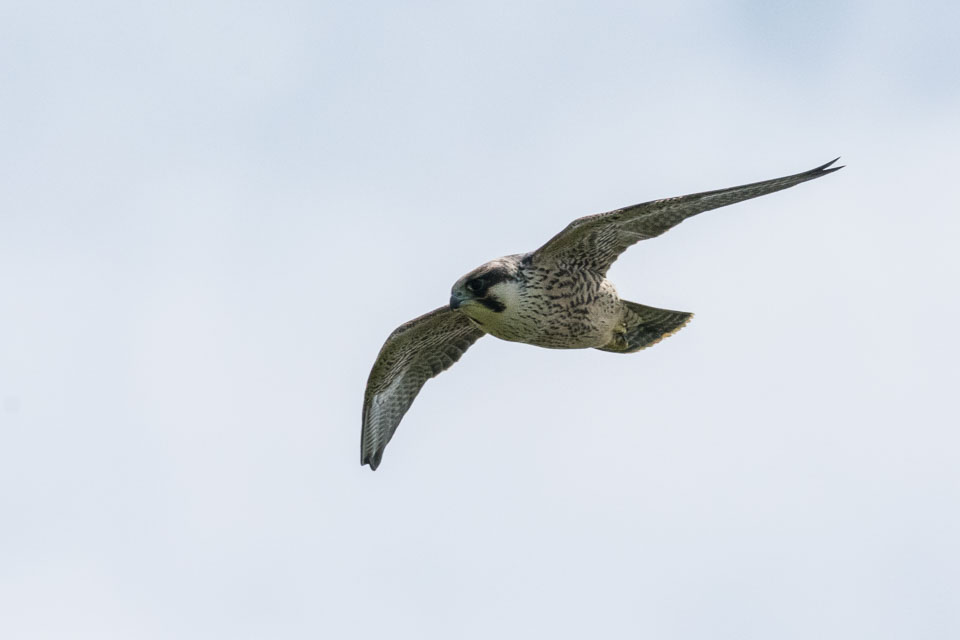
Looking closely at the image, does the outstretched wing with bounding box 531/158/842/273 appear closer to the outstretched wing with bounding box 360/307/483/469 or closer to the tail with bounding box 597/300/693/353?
the tail with bounding box 597/300/693/353

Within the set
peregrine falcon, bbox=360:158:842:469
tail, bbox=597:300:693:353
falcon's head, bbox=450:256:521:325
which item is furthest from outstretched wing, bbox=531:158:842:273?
tail, bbox=597:300:693:353

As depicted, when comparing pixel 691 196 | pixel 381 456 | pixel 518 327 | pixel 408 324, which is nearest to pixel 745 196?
pixel 691 196

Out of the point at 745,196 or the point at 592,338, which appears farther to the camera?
the point at 592,338

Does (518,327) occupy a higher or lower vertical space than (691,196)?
lower

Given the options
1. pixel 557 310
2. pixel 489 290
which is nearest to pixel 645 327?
pixel 557 310

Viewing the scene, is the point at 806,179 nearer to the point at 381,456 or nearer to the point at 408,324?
the point at 408,324

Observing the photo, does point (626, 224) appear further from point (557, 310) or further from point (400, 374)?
point (400, 374)

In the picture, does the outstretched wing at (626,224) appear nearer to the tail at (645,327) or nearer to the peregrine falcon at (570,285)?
the peregrine falcon at (570,285)

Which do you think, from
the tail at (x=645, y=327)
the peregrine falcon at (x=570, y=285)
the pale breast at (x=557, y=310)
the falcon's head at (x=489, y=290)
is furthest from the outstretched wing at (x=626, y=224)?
the tail at (x=645, y=327)
